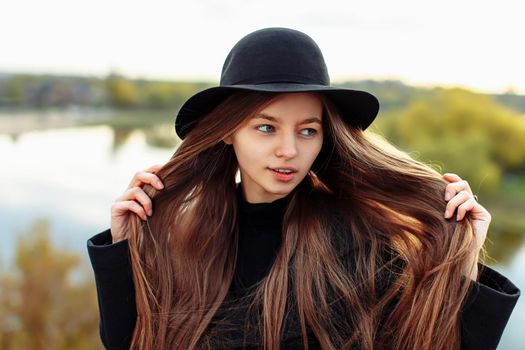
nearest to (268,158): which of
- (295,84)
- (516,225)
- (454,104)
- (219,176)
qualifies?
(295,84)

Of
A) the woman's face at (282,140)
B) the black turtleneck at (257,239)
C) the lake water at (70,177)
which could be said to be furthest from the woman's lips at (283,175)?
the lake water at (70,177)

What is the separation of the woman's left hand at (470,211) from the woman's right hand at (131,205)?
3.20ft

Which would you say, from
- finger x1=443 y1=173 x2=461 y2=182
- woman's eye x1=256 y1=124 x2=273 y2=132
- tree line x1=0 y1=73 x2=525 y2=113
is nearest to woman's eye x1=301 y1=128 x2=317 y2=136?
woman's eye x1=256 y1=124 x2=273 y2=132

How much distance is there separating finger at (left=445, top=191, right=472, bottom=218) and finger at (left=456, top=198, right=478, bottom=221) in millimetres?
15

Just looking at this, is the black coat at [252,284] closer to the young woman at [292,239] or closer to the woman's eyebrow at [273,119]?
the young woman at [292,239]

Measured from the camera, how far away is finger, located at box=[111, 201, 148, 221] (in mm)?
1959

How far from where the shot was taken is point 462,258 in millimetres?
1771

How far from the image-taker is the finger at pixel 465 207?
1759 mm

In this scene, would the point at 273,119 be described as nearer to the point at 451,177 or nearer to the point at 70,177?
the point at 451,177

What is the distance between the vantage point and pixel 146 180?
6.57 ft

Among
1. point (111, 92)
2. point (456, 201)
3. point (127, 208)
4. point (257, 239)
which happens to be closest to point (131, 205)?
point (127, 208)

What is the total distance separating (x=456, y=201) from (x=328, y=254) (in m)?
0.45

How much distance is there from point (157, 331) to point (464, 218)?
1.07 meters

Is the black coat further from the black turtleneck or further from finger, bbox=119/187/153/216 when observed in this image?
finger, bbox=119/187/153/216
